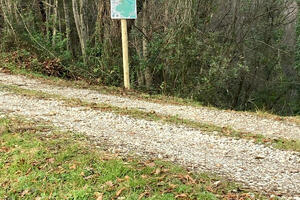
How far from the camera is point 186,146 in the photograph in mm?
5102

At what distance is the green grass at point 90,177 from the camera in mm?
3699

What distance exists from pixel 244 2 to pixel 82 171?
35.9 feet

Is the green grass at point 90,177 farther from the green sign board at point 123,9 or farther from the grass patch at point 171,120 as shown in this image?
the green sign board at point 123,9

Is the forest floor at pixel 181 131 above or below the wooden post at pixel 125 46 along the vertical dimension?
below

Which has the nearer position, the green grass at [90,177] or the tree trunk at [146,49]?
the green grass at [90,177]

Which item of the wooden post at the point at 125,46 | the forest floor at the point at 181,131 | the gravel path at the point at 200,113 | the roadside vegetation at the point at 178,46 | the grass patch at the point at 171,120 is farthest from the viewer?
the roadside vegetation at the point at 178,46

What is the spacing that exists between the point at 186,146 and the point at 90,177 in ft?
5.54

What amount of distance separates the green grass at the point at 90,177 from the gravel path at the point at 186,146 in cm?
33

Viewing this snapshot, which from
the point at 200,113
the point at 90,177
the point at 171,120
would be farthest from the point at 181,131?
the point at 90,177

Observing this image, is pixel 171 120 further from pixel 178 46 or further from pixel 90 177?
pixel 178 46

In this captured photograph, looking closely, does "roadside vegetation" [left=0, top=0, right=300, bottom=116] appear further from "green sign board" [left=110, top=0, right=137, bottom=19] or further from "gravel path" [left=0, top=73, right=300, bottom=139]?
"gravel path" [left=0, top=73, right=300, bottom=139]

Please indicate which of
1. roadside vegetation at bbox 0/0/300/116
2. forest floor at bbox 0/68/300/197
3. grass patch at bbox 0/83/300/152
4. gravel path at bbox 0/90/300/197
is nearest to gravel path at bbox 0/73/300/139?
forest floor at bbox 0/68/300/197

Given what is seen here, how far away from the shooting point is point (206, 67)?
10750mm

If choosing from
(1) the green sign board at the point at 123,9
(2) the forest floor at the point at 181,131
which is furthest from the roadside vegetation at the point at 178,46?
(2) the forest floor at the point at 181,131
